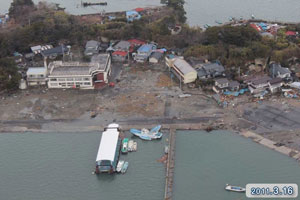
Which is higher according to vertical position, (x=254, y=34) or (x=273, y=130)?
(x=254, y=34)

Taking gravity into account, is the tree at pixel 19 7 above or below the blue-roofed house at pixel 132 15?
above

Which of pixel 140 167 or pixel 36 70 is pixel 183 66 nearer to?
pixel 140 167

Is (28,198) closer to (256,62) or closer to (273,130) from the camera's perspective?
(273,130)

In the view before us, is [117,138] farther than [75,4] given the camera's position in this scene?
No

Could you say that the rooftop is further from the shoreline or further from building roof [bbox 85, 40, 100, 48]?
building roof [bbox 85, 40, 100, 48]

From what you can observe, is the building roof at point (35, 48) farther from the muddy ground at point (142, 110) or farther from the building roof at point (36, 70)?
the muddy ground at point (142, 110)

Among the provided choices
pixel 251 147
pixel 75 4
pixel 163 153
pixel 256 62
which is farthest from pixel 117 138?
pixel 75 4

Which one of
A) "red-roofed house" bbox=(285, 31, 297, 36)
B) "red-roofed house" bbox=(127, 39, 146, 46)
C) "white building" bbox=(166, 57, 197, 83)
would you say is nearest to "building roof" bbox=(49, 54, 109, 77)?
"red-roofed house" bbox=(127, 39, 146, 46)

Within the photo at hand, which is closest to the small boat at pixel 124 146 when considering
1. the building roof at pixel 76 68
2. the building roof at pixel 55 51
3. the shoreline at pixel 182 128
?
the shoreline at pixel 182 128
